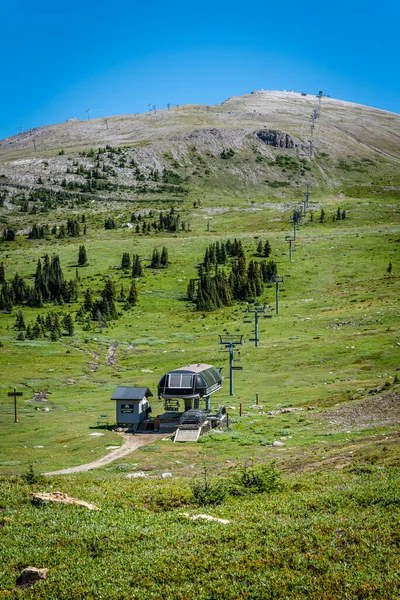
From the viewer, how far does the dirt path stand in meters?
42.6

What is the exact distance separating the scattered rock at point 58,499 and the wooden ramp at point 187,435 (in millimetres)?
25801

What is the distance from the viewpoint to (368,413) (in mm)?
52062

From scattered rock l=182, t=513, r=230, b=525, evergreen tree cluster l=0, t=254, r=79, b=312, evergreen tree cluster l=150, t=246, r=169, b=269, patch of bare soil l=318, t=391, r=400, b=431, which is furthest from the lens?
evergreen tree cluster l=150, t=246, r=169, b=269

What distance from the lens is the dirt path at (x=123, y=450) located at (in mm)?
42600

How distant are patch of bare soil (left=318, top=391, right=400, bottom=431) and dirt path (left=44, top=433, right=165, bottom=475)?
51.5 ft

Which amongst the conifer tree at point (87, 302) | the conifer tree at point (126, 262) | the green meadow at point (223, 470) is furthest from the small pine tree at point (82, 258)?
the green meadow at point (223, 470)

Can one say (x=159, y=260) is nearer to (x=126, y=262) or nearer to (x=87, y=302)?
(x=126, y=262)

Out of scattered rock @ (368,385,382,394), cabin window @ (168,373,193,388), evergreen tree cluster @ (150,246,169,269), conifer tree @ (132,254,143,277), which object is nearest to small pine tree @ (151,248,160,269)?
evergreen tree cluster @ (150,246,169,269)

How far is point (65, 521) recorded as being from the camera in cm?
2341

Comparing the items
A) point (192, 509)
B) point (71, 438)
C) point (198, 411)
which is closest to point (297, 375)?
point (198, 411)

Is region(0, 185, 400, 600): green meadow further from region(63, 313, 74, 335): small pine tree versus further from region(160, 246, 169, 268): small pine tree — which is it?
region(160, 246, 169, 268): small pine tree

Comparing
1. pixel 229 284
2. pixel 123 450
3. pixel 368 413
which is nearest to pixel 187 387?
pixel 123 450

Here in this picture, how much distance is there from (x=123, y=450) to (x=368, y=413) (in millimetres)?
20838

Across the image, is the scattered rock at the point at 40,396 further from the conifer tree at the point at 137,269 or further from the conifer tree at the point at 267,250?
the conifer tree at the point at 267,250
